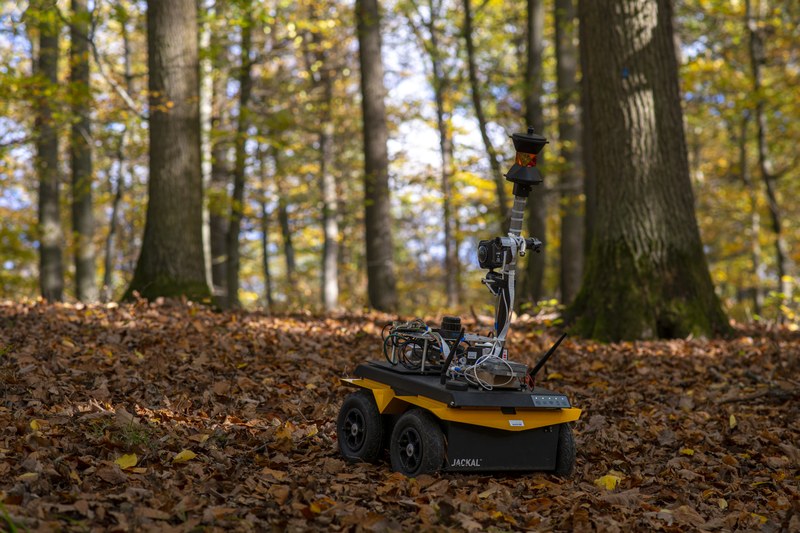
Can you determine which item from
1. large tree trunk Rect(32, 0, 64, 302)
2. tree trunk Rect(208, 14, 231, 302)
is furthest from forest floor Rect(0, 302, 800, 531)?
tree trunk Rect(208, 14, 231, 302)

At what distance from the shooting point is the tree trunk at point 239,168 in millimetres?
15686

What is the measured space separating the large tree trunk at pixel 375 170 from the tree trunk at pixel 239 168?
2348mm

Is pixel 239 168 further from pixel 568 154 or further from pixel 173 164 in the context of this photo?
pixel 568 154

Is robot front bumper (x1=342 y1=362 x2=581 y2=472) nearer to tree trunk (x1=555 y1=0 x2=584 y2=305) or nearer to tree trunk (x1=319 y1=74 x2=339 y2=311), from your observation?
tree trunk (x1=555 y1=0 x2=584 y2=305)

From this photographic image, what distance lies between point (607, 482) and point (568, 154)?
1240 cm

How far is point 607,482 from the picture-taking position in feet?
16.1

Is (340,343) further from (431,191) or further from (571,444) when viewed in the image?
(431,191)

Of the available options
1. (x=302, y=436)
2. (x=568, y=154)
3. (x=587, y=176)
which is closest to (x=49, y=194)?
(x=568, y=154)

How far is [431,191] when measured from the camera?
23.2m

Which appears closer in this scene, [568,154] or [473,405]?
[473,405]

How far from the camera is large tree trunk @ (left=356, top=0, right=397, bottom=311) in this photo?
14.3m

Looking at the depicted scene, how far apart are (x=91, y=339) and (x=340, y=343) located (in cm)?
259

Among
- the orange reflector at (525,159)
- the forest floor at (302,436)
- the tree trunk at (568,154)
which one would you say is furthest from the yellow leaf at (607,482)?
the tree trunk at (568,154)

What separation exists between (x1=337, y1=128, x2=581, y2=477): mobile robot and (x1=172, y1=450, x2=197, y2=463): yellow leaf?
1.01m
